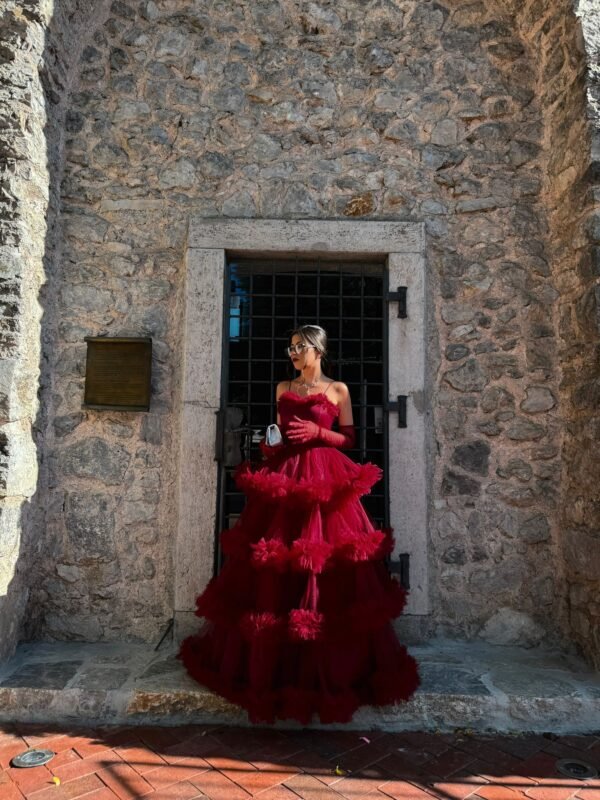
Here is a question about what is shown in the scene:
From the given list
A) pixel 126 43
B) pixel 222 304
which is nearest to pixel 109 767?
pixel 222 304

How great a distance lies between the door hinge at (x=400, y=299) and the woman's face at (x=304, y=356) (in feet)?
2.63

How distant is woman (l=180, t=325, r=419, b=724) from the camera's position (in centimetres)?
292

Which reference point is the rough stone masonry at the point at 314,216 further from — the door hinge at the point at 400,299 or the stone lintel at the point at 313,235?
the door hinge at the point at 400,299

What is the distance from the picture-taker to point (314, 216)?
4164mm

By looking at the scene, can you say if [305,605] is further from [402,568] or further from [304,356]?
[304,356]

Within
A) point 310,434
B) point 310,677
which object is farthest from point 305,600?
point 310,434

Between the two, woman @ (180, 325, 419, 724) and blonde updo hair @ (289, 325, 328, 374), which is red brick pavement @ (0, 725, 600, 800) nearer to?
woman @ (180, 325, 419, 724)

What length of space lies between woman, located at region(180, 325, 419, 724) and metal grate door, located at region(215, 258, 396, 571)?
785mm

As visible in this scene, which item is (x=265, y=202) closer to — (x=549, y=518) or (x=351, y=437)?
(x=351, y=437)

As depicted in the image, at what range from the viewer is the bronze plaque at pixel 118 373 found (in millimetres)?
3914

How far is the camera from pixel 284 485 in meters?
3.13

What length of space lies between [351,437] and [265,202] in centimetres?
177

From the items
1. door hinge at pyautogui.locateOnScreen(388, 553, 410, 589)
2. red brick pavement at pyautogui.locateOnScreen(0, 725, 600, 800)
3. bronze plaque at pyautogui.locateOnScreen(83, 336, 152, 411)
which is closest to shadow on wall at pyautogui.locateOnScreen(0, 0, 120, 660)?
bronze plaque at pyautogui.locateOnScreen(83, 336, 152, 411)

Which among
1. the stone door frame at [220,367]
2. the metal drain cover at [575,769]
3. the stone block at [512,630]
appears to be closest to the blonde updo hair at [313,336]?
the stone door frame at [220,367]
